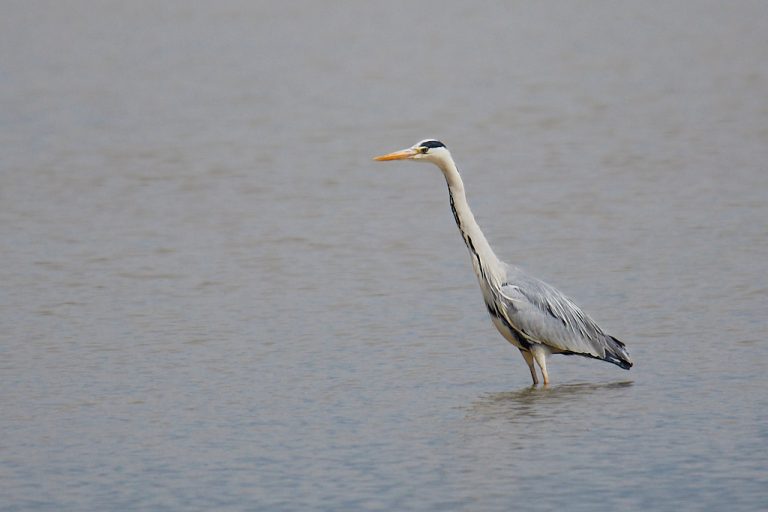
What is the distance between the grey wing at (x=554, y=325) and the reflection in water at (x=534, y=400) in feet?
0.79

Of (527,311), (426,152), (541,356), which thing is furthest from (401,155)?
(541,356)

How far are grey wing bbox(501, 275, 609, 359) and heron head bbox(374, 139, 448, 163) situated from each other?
3.17ft

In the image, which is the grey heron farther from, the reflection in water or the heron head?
the reflection in water

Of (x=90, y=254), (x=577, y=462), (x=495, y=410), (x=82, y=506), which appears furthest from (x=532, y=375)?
(x=90, y=254)

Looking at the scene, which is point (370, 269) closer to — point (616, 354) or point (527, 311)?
point (527, 311)

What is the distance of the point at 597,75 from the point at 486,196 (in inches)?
307

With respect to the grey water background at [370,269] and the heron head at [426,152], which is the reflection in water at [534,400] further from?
the heron head at [426,152]

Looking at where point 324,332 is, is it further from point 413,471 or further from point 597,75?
point 597,75

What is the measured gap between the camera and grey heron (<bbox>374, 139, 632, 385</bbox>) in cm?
975

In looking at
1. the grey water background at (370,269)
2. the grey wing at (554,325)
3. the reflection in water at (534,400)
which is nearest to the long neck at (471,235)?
the grey wing at (554,325)

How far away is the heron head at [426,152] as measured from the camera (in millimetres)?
9953

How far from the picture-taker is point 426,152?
1002 cm

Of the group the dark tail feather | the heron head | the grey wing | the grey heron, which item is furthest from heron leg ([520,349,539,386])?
the heron head

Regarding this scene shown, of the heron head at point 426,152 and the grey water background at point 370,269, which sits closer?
the grey water background at point 370,269
